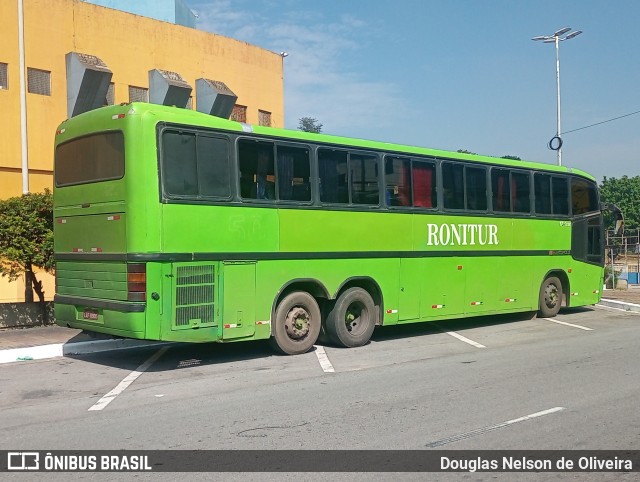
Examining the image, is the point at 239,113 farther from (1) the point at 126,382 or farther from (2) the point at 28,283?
(1) the point at 126,382

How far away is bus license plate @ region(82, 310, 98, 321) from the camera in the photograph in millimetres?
9883

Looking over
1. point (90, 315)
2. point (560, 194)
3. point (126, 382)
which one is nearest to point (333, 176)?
point (90, 315)

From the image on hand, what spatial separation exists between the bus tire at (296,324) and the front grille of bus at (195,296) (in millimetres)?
1373

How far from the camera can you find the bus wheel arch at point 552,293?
53.6ft

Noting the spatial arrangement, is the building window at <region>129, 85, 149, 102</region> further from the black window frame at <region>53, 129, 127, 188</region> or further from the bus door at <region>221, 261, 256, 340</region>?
the bus door at <region>221, 261, 256, 340</region>

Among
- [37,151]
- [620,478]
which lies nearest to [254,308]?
[620,478]

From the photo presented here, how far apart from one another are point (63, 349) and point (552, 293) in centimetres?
1136

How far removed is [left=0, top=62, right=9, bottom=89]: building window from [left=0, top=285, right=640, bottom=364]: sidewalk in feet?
22.9

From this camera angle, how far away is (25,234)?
12.9 metres

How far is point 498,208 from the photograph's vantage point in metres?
14.8

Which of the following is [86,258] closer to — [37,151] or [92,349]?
[92,349]

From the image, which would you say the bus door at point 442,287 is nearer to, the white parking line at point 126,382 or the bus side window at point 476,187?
the bus side window at point 476,187

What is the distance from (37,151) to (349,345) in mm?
10465

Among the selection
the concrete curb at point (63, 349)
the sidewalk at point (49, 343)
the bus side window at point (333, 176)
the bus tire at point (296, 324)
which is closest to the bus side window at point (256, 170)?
the bus side window at point (333, 176)
